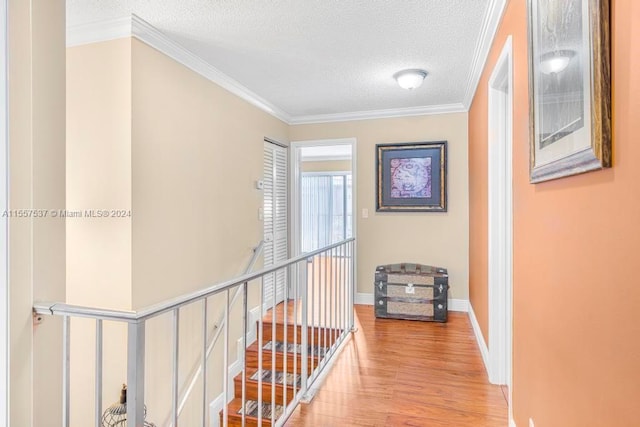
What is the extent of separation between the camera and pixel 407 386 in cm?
247

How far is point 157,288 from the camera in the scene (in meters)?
2.45

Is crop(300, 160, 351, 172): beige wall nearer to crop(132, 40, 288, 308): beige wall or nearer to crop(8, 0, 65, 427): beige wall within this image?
crop(132, 40, 288, 308): beige wall

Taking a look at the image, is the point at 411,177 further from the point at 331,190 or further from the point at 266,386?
the point at 331,190

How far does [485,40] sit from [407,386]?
2.40 metres

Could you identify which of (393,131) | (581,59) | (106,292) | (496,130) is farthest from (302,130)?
(581,59)

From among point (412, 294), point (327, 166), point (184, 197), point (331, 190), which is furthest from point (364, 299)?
point (327, 166)

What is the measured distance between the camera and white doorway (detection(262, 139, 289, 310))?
4.12 meters

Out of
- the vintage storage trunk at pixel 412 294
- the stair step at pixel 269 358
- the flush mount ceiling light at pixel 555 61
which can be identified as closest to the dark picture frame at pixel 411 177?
the vintage storage trunk at pixel 412 294

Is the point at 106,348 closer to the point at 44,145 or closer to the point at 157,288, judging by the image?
the point at 157,288

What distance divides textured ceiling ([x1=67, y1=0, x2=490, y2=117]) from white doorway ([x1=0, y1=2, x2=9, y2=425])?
1.03 meters

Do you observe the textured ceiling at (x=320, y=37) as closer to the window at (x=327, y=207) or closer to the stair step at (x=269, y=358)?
the stair step at (x=269, y=358)

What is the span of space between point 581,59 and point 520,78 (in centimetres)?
82

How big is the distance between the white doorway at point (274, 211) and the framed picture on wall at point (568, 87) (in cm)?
305

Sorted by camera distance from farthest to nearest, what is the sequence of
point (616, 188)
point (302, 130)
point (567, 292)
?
point (302, 130) → point (567, 292) → point (616, 188)
